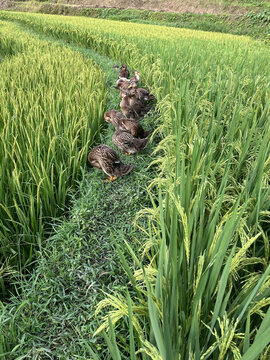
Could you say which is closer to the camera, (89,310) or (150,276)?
(150,276)

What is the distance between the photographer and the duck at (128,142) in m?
2.27

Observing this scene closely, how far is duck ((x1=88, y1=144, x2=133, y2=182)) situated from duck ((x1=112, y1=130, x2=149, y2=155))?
297mm

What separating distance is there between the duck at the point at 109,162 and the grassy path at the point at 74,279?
0.33 feet

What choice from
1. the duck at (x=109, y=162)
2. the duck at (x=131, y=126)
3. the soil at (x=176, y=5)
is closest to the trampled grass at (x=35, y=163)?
the duck at (x=109, y=162)

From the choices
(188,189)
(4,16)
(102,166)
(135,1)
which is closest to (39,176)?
(102,166)

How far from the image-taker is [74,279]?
4.46 ft

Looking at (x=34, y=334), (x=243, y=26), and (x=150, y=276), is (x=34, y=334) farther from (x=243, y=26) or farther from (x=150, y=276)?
(x=243, y=26)

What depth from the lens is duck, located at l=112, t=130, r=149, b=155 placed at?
7.46 ft

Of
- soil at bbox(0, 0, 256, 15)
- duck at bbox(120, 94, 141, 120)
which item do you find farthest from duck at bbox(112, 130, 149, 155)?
soil at bbox(0, 0, 256, 15)

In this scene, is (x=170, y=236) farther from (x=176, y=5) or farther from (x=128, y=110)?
(x=176, y=5)

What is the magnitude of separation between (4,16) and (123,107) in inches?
806

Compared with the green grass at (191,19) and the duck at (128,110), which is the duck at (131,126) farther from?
the green grass at (191,19)

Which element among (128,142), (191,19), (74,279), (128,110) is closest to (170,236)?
(74,279)

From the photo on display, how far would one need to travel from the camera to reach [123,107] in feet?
9.35
